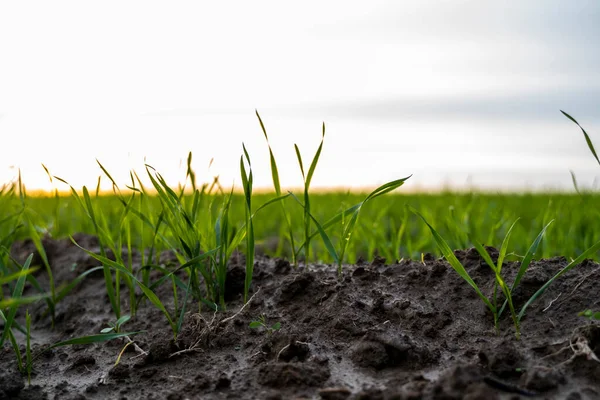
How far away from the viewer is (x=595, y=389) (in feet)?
4.97

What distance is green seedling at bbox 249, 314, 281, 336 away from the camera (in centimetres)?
187


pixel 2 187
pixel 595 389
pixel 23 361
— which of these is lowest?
pixel 23 361

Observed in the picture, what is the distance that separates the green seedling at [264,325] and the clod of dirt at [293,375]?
20 cm

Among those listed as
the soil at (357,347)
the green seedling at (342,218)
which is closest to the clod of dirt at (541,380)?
the soil at (357,347)

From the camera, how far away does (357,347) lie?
1.75 metres

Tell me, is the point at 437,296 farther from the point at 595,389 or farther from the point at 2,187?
the point at 2,187

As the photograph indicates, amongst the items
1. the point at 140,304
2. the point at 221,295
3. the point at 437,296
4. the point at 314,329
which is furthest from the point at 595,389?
the point at 140,304

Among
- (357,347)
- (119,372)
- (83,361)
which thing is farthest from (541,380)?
(83,361)

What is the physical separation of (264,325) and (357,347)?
0.31 meters

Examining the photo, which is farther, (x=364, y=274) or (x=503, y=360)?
(x=364, y=274)

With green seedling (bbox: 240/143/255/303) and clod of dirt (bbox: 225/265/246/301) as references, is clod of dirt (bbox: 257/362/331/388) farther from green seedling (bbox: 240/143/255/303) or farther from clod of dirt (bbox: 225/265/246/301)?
clod of dirt (bbox: 225/265/246/301)

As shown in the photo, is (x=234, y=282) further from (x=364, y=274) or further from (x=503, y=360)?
(x=503, y=360)

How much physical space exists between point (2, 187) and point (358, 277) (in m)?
1.67

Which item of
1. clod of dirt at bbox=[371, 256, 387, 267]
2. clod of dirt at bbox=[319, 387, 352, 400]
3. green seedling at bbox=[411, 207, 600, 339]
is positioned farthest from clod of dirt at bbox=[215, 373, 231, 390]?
clod of dirt at bbox=[371, 256, 387, 267]
